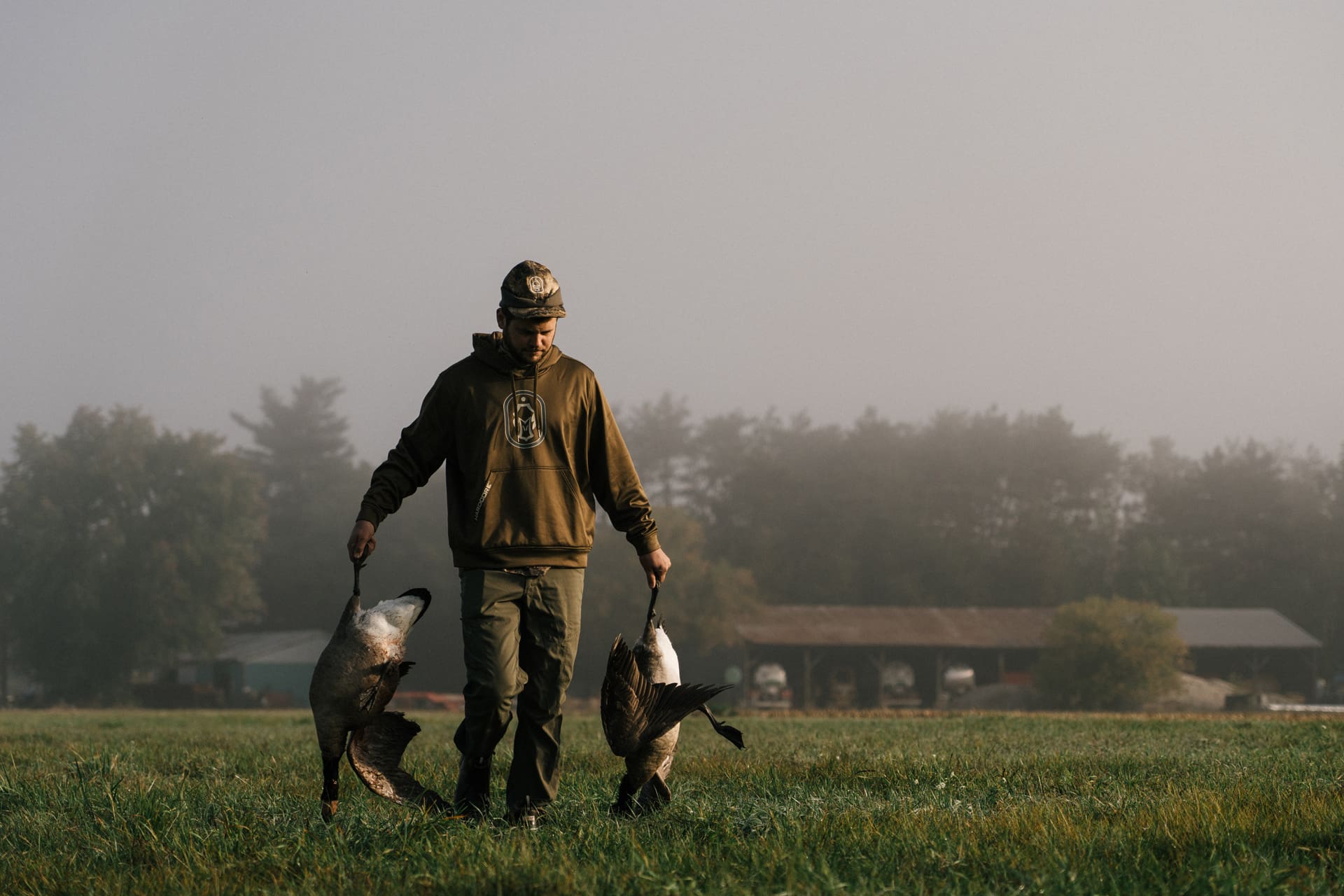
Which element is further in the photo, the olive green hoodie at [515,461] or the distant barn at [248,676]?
the distant barn at [248,676]

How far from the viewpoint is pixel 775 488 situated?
A: 3506 inches

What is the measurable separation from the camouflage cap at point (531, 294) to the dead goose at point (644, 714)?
1380mm

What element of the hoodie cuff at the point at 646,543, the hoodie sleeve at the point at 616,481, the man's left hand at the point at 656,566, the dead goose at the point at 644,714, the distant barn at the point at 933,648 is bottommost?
the distant barn at the point at 933,648

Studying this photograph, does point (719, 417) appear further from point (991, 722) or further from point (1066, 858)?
point (1066, 858)

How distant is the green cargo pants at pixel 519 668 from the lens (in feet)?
20.0

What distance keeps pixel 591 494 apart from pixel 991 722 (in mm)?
14038

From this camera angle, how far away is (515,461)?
6.22 meters

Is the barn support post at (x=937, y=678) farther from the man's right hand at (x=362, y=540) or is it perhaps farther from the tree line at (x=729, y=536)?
the man's right hand at (x=362, y=540)

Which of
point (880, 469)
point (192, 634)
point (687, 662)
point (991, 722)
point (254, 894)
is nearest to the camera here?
point (254, 894)

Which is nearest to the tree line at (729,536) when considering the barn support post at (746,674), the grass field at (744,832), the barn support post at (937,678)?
the barn support post at (746,674)

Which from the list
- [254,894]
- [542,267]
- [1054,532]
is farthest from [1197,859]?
Answer: [1054,532]

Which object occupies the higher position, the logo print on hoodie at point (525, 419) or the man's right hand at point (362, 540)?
the logo print on hoodie at point (525, 419)

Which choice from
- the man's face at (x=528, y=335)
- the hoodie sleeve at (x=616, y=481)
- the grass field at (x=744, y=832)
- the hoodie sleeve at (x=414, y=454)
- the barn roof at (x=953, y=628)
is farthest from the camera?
the barn roof at (x=953, y=628)

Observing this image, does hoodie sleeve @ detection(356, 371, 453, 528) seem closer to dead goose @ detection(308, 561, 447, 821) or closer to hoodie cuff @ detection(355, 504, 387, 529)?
hoodie cuff @ detection(355, 504, 387, 529)
